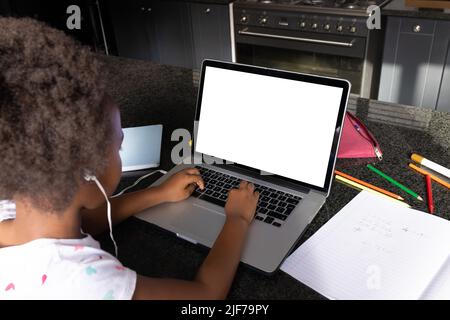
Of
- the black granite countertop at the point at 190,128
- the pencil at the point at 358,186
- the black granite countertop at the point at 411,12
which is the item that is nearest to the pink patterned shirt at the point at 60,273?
the black granite countertop at the point at 190,128

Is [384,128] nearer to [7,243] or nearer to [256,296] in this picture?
[256,296]

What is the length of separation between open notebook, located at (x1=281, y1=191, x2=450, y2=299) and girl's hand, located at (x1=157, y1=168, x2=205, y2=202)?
274 millimetres

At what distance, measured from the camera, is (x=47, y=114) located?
514 millimetres

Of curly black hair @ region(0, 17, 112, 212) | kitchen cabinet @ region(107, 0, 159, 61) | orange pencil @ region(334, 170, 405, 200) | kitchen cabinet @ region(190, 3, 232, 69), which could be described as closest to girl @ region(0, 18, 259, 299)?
curly black hair @ region(0, 17, 112, 212)

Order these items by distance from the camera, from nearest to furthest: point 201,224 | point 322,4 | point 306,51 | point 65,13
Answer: point 201,224
point 322,4
point 306,51
point 65,13

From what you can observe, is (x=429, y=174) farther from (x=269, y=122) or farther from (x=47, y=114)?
(x=47, y=114)

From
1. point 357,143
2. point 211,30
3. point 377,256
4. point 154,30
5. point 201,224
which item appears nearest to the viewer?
point 377,256

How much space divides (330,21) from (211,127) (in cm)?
151

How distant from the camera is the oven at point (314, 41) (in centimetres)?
218

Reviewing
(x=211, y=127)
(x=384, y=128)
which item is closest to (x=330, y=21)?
(x=384, y=128)

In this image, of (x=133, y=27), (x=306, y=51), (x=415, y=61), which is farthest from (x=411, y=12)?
(x=133, y=27)

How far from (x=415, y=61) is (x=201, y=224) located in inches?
70.1

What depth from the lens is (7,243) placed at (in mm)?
679

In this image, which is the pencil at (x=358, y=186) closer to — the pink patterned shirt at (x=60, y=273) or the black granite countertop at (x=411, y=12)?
the pink patterned shirt at (x=60, y=273)
